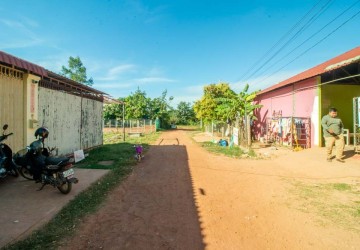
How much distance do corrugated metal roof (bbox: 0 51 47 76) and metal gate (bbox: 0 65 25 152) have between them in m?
0.35

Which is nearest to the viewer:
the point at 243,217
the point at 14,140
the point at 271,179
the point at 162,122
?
the point at 243,217

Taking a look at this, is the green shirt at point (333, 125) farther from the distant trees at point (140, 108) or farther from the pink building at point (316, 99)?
the distant trees at point (140, 108)

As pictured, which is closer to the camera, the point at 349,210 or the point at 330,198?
the point at 349,210

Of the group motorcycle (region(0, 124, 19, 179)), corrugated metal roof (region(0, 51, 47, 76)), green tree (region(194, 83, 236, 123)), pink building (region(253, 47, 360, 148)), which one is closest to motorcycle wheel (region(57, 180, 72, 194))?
motorcycle (region(0, 124, 19, 179))

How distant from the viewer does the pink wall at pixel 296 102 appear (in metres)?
13.5

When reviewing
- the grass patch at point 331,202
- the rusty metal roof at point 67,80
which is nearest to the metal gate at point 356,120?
the grass patch at point 331,202

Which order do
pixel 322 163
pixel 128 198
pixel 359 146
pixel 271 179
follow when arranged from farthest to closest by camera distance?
pixel 359 146 → pixel 322 163 → pixel 271 179 → pixel 128 198

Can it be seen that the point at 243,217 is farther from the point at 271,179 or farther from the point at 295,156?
the point at 295,156

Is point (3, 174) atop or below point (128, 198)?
atop

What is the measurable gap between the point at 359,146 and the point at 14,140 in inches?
467

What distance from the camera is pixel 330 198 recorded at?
233 inches

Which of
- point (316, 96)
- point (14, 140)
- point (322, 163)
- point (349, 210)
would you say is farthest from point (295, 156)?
point (14, 140)

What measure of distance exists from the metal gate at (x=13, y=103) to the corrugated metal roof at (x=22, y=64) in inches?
13.6

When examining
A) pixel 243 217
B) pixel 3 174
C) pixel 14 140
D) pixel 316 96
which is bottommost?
pixel 243 217
